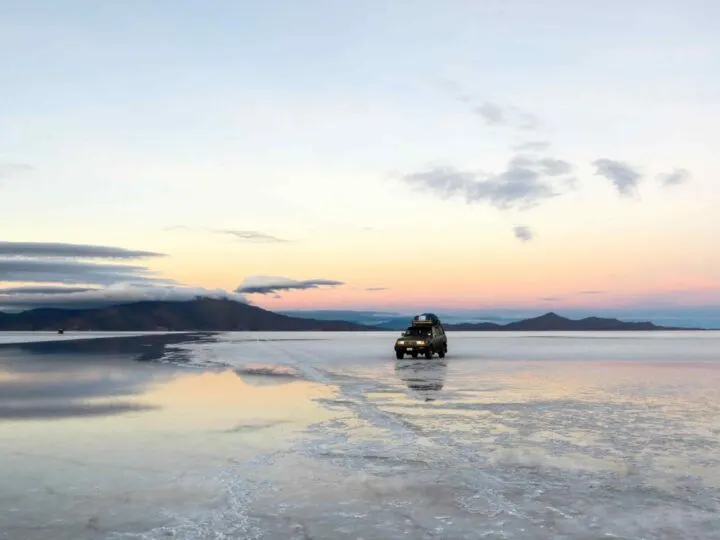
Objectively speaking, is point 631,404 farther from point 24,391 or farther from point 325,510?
point 24,391

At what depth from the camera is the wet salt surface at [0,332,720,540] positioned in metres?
8.67

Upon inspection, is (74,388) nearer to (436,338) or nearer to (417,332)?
(417,332)

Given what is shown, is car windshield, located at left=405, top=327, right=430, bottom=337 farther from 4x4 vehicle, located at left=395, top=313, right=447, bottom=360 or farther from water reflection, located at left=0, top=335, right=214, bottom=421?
water reflection, located at left=0, top=335, right=214, bottom=421

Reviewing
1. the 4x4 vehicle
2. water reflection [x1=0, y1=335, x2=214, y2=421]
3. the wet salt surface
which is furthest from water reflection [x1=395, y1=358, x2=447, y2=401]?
water reflection [x1=0, y1=335, x2=214, y2=421]

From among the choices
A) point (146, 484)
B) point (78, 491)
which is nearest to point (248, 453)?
point (146, 484)

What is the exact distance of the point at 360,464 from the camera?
12336mm

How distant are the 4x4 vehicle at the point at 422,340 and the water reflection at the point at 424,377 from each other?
401 centimetres

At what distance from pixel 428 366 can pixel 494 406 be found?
789 inches

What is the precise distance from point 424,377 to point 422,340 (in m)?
15.8

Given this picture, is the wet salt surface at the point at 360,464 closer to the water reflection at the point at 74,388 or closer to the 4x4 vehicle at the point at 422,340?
the water reflection at the point at 74,388

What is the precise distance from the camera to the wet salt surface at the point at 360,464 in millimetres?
8672

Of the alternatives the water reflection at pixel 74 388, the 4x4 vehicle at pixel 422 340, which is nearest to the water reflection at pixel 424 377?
the 4x4 vehicle at pixel 422 340

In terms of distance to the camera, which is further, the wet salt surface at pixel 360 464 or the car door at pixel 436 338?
the car door at pixel 436 338

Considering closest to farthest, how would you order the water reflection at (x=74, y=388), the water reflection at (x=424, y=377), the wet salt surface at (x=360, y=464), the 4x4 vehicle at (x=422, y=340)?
the wet salt surface at (x=360, y=464) < the water reflection at (x=74, y=388) < the water reflection at (x=424, y=377) < the 4x4 vehicle at (x=422, y=340)
